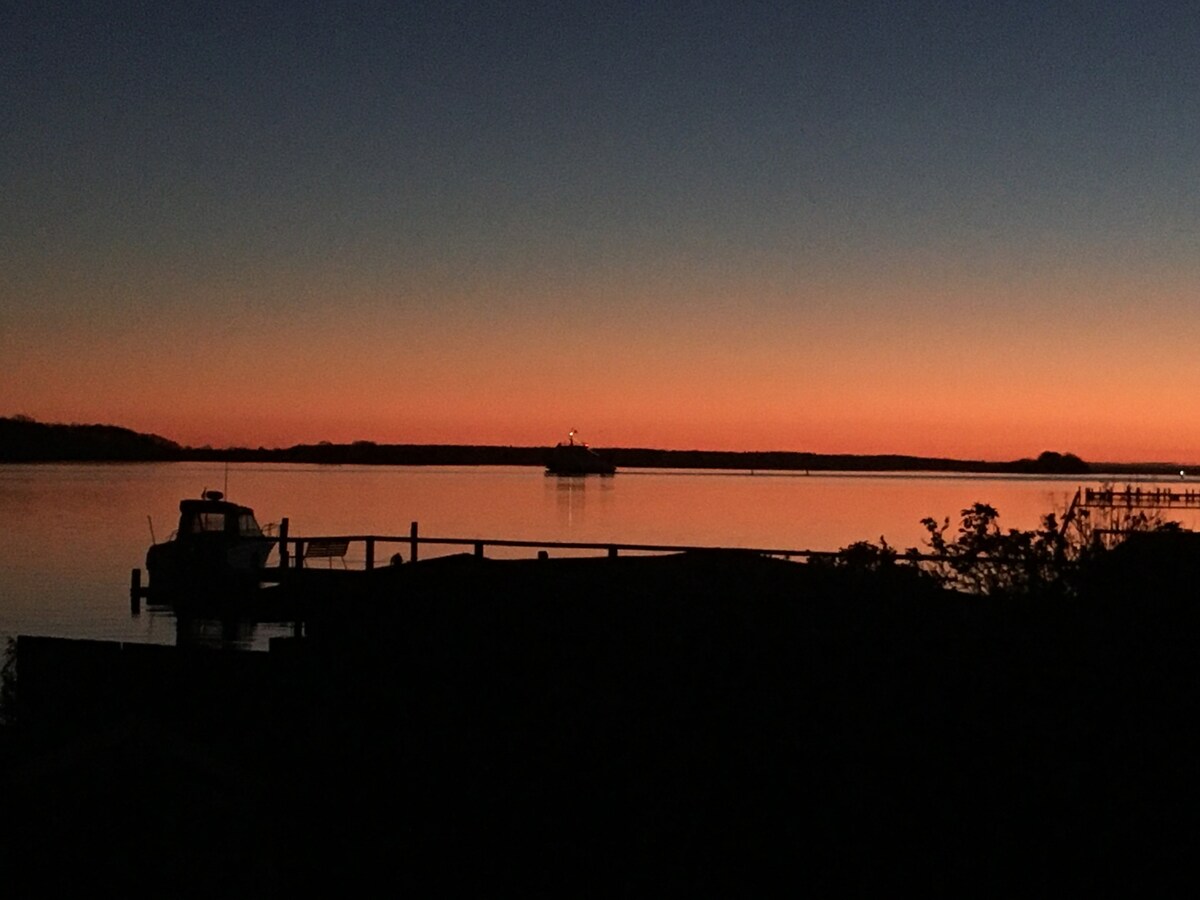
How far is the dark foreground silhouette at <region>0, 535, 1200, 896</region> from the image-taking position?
8641mm

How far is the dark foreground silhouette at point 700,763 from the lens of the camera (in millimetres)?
8641

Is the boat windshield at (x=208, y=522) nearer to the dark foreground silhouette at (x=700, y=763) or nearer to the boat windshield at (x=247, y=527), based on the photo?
the boat windshield at (x=247, y=527)

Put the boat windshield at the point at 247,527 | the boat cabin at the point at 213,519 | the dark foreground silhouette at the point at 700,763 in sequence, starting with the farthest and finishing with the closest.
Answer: the boat windshield at the point at 247,527, the boat cabin at the point at 213,519, the dark foreground silhouette at the point at 700,763

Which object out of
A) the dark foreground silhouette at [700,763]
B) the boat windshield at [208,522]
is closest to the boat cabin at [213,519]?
the boat windshield at [208,522]

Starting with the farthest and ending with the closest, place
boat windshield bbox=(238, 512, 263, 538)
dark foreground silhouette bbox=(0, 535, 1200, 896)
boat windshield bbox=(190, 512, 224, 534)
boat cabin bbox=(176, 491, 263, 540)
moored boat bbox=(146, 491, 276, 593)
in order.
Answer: boat windshield bbox=(238, 512, 263, 538) → boat windshield bbox=(190, 512, 224, 534) → boat cabin bbox=(176, 491, 263, 540) → moored boat bbox=(146, 491, 276, 593) → dark foreground silhouette bbox=(0, 535, 1200, 896)

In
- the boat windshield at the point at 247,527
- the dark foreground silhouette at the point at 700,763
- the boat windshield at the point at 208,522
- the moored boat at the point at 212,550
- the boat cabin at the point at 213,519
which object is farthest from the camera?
the boat windshield at the point at 247,527

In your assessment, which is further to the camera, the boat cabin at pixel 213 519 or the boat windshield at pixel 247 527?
the boat windshield at pixel 247 527

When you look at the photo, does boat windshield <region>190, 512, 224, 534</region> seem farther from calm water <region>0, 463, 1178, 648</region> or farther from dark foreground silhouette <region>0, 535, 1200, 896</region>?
dark foreground silhouette <region>0, 535, 1200, 896</region>

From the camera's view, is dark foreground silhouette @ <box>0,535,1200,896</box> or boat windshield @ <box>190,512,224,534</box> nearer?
dark foreground silhouette @ <box>0,535,1200,896</box>

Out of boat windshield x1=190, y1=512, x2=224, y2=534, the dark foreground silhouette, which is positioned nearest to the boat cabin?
boat windshield x1=190, y1=512, x2=224, y2=534

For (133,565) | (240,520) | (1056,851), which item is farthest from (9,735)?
(133,565)

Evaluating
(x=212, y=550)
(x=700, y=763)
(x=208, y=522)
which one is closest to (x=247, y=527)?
(x=208, y=522)

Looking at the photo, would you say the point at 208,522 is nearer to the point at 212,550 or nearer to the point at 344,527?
the point at 212,550

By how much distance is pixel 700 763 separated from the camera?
9.40 m
